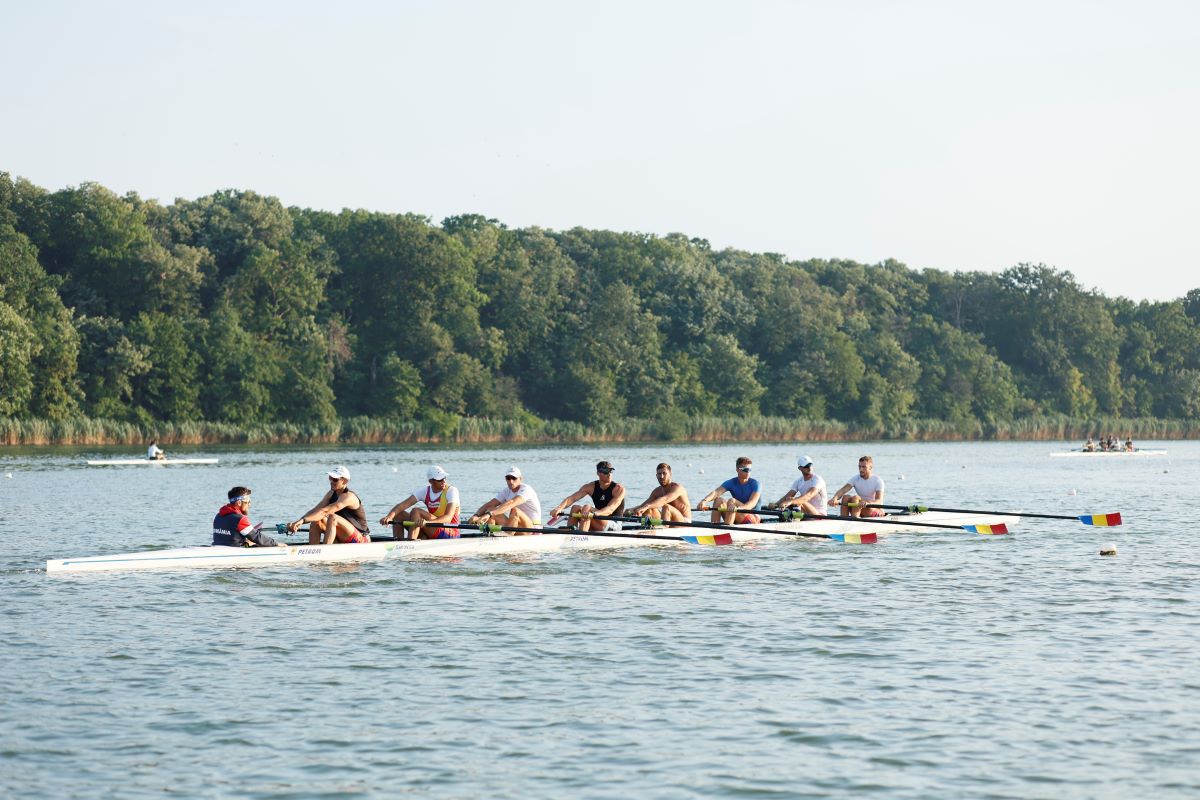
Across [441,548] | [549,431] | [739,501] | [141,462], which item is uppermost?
[549,431]

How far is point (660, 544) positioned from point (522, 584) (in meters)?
4.52

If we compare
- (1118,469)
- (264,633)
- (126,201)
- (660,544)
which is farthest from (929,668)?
(126,201)

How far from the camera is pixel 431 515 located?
20156 millimetres

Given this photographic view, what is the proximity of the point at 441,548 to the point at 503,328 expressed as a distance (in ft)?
243

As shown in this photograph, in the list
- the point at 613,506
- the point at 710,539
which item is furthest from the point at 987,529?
the point at 613,506

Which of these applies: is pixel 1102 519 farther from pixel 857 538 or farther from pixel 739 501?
pixel 739 501

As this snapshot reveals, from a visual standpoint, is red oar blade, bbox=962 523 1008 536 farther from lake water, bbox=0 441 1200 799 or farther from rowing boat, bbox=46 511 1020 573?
lake water, bbox=0 441 1200 799

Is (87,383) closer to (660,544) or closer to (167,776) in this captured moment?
(660,544)

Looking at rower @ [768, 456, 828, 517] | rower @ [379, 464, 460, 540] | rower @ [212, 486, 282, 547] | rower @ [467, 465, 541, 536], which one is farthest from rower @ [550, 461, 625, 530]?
rower @ [212, 486, 282, 547]

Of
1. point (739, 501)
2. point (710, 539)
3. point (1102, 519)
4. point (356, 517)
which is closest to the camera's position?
point (356, 517)

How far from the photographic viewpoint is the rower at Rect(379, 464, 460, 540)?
19953 mm

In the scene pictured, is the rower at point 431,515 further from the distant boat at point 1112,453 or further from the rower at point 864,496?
the distant boat at point 1112,453

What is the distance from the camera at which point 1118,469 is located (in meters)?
55.7

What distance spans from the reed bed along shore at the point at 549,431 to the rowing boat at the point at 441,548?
47.0 m
